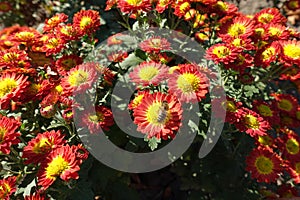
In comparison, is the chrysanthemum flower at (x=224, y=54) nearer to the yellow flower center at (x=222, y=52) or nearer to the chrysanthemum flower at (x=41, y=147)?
the yellow flower center at (x=222, y=52)

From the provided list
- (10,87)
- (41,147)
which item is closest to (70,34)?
(10,87)

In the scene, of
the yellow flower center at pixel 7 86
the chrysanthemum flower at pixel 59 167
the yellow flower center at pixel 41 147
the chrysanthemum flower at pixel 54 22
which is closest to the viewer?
the chrysanthemum flower at pixel 59 167

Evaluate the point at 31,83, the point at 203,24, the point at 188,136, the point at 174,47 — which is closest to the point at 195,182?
the point at 188,136

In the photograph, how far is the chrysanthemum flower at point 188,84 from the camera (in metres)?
1.44

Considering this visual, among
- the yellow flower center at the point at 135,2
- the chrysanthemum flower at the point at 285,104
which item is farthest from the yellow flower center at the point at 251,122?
the yellow flower center at the point at 135,2

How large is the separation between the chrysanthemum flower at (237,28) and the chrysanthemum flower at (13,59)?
87 cm

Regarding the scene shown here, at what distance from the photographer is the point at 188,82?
145cm

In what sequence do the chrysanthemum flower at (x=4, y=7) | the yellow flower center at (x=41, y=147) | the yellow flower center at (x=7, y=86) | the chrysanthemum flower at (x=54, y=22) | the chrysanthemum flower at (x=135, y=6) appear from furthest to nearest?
the chrysanthemum flower at (x=4, y=7) < the chrysanthemum flower at (x=54, y=22) < the chrysanthemum flower at (x=135, y=6) < the yellow flower center at (x=7, y=86) < the yellow flower center at (x=41, y=147)

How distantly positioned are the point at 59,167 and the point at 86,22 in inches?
26.6

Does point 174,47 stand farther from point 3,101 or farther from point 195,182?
point 3,101

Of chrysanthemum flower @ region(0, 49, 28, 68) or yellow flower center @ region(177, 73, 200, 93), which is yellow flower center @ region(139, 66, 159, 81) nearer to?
yellow flower center @ region(177, 73, 200, 93)

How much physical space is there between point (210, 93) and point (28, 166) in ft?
2.63

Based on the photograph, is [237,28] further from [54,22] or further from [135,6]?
[54,22]

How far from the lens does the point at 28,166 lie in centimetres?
156
